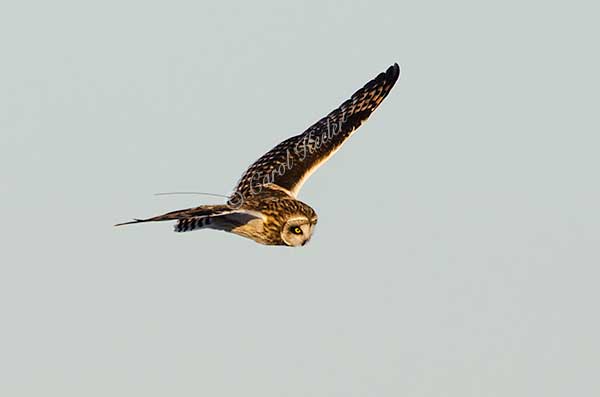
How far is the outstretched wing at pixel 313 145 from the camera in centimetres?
2106

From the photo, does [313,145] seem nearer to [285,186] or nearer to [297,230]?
[285,186]

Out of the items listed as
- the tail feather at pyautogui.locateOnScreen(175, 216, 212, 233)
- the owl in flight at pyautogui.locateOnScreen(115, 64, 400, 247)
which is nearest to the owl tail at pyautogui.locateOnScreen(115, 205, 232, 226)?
the owl in flight at pyautogui.locateOnScreen(115, 64, 400, 247)

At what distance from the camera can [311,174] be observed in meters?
21.0

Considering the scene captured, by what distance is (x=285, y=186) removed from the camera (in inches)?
818

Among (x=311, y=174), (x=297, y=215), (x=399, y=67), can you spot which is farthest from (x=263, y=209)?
(x=399, y=67)

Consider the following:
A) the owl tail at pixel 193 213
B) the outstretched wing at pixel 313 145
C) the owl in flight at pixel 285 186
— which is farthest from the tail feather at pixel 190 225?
the outstretched wing at pixel 313 145

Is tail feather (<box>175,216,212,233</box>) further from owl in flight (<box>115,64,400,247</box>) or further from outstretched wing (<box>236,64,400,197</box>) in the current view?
outstretched wing (<box>236,64,400,197</box>)

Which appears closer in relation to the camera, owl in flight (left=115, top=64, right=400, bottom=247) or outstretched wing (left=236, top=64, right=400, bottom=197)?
owl in flight (left=115, top=64, right=400, bottom=247)

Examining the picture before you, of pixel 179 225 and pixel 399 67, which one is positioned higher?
pixel 399 67

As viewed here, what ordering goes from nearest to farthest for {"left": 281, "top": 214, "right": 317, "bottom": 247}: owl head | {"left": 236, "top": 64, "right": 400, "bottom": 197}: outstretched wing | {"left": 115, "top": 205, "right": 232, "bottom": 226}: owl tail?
{"left": 115, "top": 205, "right": 232, "bottom": 226}: owl tail
{"left": 281, "top": 214, "right": 317, "bottom": 247}: owl head
{"left": 236, "top": 64, "right": 400, "bottom": 197}: outstretched wing

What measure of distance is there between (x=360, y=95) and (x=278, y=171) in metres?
2.58

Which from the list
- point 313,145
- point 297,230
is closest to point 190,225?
point 297,230

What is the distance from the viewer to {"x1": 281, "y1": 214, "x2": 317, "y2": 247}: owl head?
18.6 metres

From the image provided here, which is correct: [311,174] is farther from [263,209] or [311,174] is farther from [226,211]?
Answer: [226,211]
